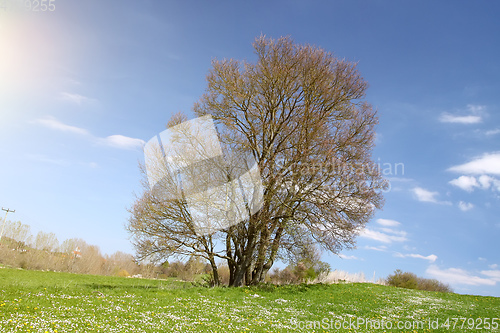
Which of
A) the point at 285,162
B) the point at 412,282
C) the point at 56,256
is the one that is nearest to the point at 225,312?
the point at 285,162

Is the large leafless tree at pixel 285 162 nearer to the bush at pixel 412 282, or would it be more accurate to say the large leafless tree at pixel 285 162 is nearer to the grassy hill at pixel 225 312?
the grassy hill at pixel 225 312

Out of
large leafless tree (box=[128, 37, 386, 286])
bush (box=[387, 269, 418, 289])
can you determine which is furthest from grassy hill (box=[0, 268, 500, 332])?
bush (box=[387, 269, 418, 289])

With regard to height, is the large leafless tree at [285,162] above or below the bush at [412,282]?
above

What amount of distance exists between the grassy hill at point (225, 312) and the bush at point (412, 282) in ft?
52.0

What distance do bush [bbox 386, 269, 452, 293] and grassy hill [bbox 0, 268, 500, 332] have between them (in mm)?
15850

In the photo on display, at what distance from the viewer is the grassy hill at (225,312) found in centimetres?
882

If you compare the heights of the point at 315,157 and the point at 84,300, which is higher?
the point at 315,157

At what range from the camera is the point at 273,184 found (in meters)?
17.5

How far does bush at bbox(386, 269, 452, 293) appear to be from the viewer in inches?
1280

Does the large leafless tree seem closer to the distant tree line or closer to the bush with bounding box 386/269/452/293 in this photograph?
the bush with bounding box 386/269/452/293

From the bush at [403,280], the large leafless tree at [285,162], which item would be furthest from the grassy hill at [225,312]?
the bush at [403,280]

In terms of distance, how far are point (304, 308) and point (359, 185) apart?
7182mm

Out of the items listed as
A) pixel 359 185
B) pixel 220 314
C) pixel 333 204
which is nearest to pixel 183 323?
pixel 220 314

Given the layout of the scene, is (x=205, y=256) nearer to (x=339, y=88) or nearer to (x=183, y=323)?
(x=183, y=323)
